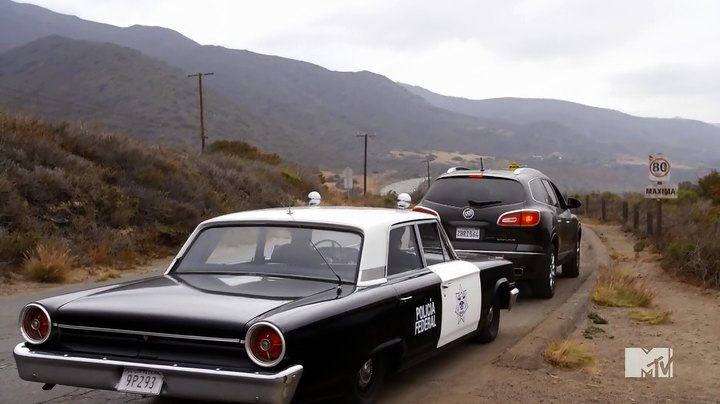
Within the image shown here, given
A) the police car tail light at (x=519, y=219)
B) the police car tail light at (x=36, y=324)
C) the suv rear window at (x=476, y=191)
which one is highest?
the suv rear window at (x=476, y=191)

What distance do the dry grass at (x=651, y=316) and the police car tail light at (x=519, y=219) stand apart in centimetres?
168

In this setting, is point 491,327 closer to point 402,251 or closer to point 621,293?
point 402,251

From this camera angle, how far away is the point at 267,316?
4852 millimetres

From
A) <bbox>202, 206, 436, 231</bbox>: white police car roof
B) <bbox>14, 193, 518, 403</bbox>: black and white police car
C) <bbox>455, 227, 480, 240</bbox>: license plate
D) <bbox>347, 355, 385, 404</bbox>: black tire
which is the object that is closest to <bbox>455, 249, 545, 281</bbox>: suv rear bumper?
<bbox>455, 227, 480, 240</bbox>: license plate

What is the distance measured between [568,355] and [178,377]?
154 inches

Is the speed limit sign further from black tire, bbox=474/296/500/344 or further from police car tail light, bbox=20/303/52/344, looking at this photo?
police car tail light, bbox=20/303/52/344

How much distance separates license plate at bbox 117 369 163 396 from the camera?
192 inches

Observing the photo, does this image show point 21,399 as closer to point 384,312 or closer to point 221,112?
point 384,312

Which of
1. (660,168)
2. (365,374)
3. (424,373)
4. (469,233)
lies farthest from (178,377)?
(660,168)

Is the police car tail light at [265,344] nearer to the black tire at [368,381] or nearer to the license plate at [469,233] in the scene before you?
the black tire at [368,381]

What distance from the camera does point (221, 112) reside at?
104 m

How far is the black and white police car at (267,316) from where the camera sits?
15.7 ft

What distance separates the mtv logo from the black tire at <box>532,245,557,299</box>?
2.88 m

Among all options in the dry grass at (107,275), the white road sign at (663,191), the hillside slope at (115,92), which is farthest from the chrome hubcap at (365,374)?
the hillside slope at (115,92)
